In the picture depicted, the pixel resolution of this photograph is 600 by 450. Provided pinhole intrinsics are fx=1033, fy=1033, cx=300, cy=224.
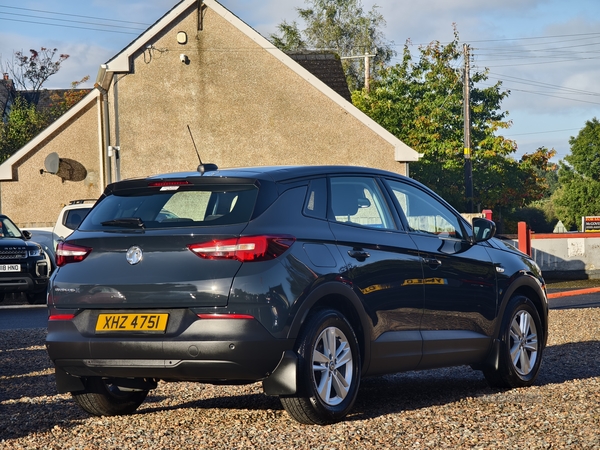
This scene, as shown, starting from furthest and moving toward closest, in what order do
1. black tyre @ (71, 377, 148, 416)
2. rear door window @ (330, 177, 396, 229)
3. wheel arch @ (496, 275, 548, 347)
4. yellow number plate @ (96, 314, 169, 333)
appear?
wheel arch @ (496, 275, 548, 347) → rear door window @ (330, 177, 396, 229) → black tyre @ (71, 377, 148, 416) → yellow number plate @ (96, 314, 169, 333)

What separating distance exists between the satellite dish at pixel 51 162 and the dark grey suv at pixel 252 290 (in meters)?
23.7

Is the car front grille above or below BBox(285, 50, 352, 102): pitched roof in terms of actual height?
below

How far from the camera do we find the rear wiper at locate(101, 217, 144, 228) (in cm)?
649

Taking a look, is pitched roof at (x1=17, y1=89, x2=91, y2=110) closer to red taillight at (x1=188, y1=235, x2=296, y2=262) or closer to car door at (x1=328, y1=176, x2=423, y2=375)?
car door at (x1=328, y1=176, x2=423, y2=375)

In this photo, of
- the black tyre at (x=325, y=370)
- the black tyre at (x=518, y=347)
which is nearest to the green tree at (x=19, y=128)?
the black tyre at (x=518, y=347)

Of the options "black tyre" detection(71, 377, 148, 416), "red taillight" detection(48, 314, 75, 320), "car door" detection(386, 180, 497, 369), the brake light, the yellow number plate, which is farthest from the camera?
"car door" detection(386, 180, 497, 369)

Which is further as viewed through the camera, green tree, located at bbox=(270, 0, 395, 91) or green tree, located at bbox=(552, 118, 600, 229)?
green tree, located at bbox=(552, 118, 600, 229)

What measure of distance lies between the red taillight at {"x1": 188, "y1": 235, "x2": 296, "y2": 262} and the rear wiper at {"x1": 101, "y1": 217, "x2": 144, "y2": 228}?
0.54m

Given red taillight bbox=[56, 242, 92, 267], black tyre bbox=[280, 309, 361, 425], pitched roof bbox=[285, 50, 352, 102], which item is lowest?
black tyre bbox=[280, 309, 361, 425]

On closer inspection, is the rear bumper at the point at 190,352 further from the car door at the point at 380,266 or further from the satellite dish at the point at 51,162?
the satellite dish at the point at 51,162

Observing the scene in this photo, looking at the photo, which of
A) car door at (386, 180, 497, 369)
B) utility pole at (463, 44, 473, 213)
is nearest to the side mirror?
car door at (386, 180, 497, 369)

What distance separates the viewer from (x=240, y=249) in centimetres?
610

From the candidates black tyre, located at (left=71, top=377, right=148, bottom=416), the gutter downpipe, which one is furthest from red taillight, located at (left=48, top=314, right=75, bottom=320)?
the gutter downpipe

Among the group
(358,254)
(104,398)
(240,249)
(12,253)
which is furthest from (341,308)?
(12,253)
